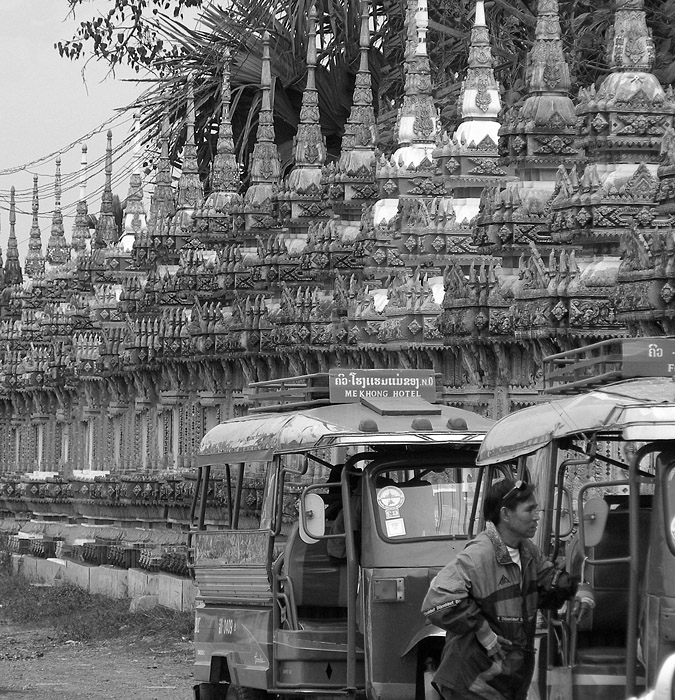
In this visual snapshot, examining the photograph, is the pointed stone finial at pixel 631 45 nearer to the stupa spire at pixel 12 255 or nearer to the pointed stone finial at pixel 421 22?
the pointed stone finial at pixel 421 22

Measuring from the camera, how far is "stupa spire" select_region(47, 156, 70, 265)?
57375 mm

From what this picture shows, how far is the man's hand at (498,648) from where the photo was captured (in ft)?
34.8

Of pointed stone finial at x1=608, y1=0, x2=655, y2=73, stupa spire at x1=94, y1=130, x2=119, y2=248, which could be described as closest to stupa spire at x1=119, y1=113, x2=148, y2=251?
stupa spire at x1=94, y1=130, x2=119, y2=248

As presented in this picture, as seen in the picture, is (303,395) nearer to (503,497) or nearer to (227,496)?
(227,496)

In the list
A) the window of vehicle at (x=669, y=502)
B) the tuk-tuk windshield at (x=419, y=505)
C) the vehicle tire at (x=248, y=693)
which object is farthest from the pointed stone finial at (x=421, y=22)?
the window of vehicle at (x=669, y=502)

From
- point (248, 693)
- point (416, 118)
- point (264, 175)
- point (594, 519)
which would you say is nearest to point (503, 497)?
point (594, 519)

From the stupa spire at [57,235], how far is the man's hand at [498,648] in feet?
153

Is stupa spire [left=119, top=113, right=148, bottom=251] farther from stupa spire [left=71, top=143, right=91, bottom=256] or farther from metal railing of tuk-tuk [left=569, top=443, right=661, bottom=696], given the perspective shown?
metal railing of tuk-tuk [left=569, top=443, right=661, bottom=696]

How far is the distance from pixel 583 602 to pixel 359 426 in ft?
12.9

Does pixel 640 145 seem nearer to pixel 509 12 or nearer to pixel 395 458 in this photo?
pixel 395 458

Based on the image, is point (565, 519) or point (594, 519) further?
point (565, 519)

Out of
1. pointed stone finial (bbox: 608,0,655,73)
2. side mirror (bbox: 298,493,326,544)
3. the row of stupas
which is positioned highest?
pointed stone finial (bbox: 608,0,655,73)

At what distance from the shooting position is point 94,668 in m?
23.1

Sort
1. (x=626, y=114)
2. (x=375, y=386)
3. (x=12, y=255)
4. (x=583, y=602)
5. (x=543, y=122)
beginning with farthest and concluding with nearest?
(x=12, y=255) → (x=543, y=122) → (x=626, y=114) → (x=375, y=386) → (x=583, y=602)
